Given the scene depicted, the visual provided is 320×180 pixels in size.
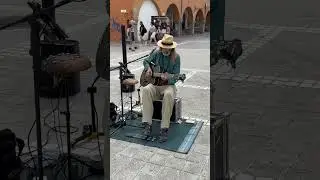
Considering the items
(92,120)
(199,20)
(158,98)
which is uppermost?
(199,20)

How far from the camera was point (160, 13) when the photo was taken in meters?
2.92

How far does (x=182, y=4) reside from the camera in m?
3.01

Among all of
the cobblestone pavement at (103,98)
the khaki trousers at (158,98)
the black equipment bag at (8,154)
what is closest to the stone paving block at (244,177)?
the cobblestone pavement at (103,98)

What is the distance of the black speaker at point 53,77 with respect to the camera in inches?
98.0

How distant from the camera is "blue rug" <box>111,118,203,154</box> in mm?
2779

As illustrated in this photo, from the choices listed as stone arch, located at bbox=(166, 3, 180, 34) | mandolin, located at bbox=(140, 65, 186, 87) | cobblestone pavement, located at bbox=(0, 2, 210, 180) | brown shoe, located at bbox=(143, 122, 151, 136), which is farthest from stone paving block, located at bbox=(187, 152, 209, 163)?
stone arch, located at bbox=(166, 3, 180, 34)

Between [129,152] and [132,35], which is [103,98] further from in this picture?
[132,35]

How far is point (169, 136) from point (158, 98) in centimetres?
21

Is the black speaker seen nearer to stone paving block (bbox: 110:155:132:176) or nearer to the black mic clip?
stone paving block (bbox: 110:155:132:176)

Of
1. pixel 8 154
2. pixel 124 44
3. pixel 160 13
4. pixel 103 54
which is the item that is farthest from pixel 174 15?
pixel 8 154

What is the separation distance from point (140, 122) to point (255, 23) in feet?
3.16

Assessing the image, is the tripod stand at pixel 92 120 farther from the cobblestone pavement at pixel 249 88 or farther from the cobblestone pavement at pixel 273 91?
the cobblestone pavement at pixel 273 91

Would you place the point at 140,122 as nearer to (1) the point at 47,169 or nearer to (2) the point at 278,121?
(1) the point at 47,169

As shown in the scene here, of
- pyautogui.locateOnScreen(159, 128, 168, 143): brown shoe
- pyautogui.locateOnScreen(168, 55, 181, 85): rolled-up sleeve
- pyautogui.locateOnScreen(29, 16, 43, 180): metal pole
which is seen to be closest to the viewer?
pyautogui.locateOnScreen(29, 16, 43, 180): metal pole
